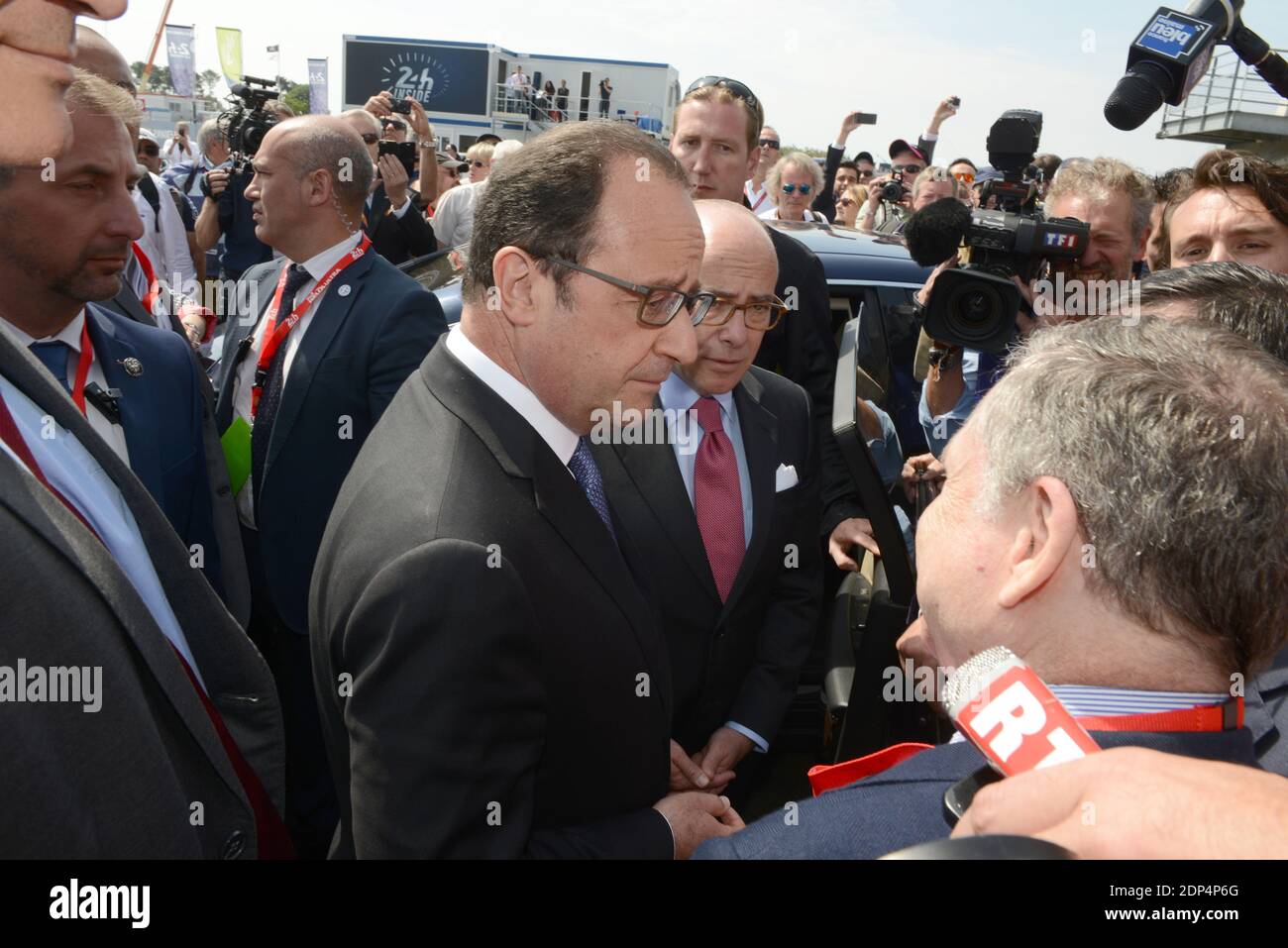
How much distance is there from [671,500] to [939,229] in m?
1.16

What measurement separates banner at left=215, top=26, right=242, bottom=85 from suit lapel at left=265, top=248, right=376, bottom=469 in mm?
21200

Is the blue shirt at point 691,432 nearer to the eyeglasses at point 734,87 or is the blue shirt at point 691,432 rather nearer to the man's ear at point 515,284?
the man's ear at point 515,284

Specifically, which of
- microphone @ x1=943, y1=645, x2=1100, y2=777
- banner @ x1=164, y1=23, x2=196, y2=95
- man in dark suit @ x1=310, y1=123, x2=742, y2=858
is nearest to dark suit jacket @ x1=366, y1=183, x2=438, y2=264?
man in dark suit @ x1=310, y1=123, x2=742, y2=858

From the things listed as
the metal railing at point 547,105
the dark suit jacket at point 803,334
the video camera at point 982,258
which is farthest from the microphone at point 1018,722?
the metal railing at point 547,105

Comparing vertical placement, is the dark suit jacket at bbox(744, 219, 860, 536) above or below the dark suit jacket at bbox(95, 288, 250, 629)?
above

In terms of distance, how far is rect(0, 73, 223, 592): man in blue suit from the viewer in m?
2.18

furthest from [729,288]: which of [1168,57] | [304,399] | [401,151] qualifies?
[401,151]

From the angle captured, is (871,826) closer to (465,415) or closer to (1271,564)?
(1271,564)

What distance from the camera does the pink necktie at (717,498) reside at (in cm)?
240

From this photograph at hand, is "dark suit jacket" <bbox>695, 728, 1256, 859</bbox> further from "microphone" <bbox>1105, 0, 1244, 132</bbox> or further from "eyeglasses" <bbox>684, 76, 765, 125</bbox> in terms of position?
"eyeglasses" <bbox>684, 76, 765, 125</bbox>

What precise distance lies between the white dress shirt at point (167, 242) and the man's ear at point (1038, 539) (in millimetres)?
6557

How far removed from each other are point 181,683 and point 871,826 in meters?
0.95

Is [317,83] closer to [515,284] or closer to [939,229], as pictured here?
[939,229]

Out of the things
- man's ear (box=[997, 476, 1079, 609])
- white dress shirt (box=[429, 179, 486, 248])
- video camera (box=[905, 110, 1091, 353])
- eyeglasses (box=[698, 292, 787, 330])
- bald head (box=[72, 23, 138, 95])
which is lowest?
man's ear (box=[997, 476, 1079, 609])
